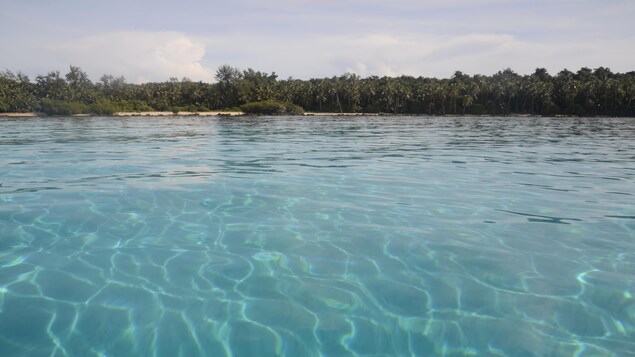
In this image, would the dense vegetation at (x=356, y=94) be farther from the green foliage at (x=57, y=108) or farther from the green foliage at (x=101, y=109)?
the green foliage at (x=57, y=108)

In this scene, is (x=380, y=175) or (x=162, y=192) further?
(x=380, y=175)

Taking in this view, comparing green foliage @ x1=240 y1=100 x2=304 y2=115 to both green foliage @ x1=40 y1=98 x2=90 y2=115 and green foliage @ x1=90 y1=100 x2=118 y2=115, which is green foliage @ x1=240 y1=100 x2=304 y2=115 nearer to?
green foliage @ x1=90 y1=100 x2=118 y2=115

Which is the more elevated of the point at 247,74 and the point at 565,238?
the point at 247,74

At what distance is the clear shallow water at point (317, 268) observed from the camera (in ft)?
13.7

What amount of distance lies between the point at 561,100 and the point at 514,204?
366 feet

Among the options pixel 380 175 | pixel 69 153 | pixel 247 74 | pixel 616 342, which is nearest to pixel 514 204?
pixel 380 175

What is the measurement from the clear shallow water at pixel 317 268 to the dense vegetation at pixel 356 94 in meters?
91.2

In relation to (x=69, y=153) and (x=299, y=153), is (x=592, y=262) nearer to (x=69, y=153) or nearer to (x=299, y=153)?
(x=299, y=153)

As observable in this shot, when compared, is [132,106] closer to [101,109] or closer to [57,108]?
[101,109]

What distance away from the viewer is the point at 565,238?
6.82 meters

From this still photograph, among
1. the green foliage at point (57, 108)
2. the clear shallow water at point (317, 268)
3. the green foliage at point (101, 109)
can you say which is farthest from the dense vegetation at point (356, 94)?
the clear shallow water at point (317, 268)

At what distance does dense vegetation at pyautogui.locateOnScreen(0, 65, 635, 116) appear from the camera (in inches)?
3910

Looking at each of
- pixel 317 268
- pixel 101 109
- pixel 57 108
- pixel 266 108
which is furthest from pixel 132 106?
pixel 317 268

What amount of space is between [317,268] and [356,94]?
110895mm
